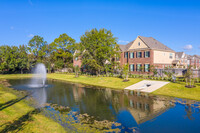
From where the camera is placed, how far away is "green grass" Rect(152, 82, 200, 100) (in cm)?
2219

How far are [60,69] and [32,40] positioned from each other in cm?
1962

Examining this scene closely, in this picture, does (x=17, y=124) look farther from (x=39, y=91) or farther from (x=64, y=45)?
(x=64, y=45)

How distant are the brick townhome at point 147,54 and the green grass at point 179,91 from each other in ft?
48.3

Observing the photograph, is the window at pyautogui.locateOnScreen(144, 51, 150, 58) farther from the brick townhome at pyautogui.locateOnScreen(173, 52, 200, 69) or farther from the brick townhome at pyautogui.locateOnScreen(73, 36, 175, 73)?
the brick townhome at pyautogui.locateOnScreen(173, 52, 200, 69)

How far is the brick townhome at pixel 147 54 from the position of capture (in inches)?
1639

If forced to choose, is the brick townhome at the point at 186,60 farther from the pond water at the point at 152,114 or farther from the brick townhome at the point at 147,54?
the pond water at the point at 152,114

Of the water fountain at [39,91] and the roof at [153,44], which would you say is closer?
the water fountain at [39,91]

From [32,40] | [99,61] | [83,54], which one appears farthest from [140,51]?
[32,40]

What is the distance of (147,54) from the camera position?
42188 millimetres

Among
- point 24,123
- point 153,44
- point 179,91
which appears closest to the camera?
point 24,123

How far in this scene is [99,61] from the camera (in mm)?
48188

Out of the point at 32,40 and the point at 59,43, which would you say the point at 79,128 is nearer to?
the point at 59,43

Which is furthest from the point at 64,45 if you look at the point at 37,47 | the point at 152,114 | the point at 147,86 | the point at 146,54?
the point at 152,114

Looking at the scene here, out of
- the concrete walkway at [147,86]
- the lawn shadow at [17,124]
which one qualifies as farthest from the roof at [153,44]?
the lawn shadow at [17,124]
